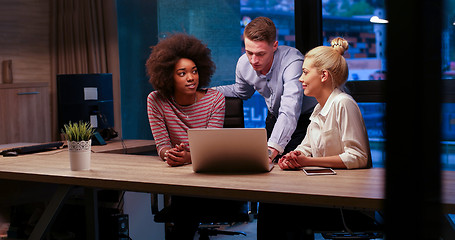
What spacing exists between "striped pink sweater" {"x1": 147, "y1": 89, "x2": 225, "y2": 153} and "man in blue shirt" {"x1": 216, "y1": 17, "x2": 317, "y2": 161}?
316 mm

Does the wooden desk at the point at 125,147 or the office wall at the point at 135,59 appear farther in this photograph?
the office wall at the point at 135,59

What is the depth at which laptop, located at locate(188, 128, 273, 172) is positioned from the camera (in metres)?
1.91

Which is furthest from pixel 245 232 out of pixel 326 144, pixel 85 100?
pixel 326 144

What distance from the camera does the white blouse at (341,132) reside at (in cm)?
198

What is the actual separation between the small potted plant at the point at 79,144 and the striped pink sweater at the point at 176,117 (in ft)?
1.31

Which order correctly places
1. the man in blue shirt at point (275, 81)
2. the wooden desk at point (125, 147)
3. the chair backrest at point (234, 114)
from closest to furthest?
the man in blue shirt at point (275, 81) → the chair backrest at point (234, 114) → the wooden desk at point (125, 147)

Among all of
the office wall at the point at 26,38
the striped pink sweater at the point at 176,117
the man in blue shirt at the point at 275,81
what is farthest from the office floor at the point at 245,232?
the office wall at the point at 26,38

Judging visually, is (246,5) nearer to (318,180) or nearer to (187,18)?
(187,18)

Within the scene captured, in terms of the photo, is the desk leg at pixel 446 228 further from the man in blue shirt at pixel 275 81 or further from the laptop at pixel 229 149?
the man in blue shirt at pixel 275 81

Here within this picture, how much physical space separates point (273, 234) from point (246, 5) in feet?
8.98

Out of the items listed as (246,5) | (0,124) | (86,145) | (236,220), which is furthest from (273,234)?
(0,124)

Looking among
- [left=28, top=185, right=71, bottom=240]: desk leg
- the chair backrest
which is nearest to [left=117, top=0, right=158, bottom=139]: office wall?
the chair backrest

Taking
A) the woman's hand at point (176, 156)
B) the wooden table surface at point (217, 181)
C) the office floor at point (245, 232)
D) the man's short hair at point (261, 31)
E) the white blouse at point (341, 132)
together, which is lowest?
the office floor at point (245, 232)

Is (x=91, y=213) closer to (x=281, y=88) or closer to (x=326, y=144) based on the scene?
(x=326, y=144)
